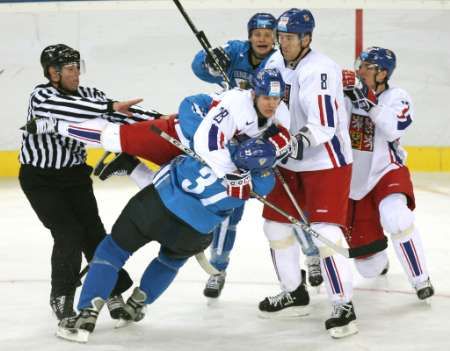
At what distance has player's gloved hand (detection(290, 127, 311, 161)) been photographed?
356cm

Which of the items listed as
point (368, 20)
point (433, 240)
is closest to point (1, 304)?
point (433, 240)

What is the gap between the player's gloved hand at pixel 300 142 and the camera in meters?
3.56

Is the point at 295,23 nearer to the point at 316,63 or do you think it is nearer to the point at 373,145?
the point at 316,63

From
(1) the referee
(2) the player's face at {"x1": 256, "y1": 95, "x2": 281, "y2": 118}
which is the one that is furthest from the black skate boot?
(2) the player's face at {"x1": 256, "y1": 95, "x2": 281, "y2": 118}

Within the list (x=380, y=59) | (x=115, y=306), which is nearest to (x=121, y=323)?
(x=115, y=306)

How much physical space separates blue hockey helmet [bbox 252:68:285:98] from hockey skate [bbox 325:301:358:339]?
0.85 meters

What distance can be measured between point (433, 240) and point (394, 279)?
34.9 inches

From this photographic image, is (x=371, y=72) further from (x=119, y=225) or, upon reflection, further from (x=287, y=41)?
(x=119, y=225)

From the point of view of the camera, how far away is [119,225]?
3447 mm

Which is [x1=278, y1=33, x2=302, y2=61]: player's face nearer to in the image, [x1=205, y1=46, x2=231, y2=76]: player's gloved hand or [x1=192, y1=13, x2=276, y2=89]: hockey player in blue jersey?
[x1=192, y1=13, x2=276, y2=89]: hockey player in blue jersey

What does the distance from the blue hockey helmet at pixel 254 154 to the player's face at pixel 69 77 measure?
0.80 metres

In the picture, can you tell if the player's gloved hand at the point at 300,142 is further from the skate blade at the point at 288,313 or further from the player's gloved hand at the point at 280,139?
the skate blade at the point at 288,313

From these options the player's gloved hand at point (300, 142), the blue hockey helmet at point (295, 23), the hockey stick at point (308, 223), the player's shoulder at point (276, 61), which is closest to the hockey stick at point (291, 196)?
the hockey stick at point (308, 223)

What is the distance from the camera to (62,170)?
3801 mm
